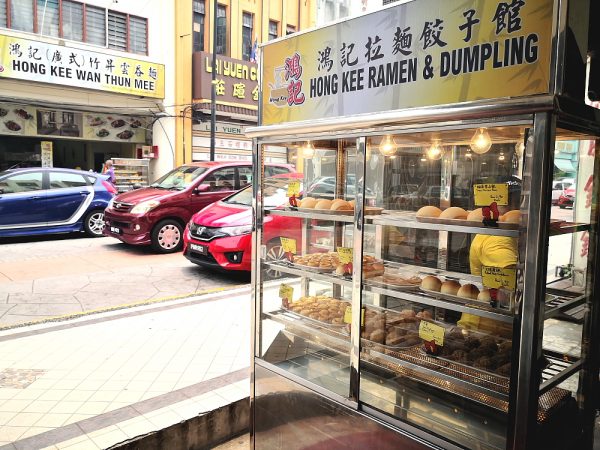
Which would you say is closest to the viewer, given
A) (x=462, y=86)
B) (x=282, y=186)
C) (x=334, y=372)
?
(x=462, y=86)

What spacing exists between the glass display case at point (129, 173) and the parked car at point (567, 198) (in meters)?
14.4

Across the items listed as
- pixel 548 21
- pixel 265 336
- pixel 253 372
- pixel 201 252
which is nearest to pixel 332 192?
pixel 265 336

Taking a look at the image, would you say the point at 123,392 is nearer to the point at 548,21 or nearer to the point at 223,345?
the point at 223,345

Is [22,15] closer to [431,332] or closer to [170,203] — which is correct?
[170,203]

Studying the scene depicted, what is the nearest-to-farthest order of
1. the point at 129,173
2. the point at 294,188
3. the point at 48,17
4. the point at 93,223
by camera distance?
the point at 294,188 → the point at 93,223 → the point at 48,17 → the point at 129,173

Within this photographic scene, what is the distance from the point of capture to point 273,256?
10.9 feet

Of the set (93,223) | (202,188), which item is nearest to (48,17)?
(93,223)

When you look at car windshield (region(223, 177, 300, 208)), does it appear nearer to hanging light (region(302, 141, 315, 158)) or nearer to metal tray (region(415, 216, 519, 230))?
hanging light (region(302, 141, 315, 158))

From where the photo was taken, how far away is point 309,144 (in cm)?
325

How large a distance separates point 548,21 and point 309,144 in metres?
1.68

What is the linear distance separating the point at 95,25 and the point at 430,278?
57.4 feet

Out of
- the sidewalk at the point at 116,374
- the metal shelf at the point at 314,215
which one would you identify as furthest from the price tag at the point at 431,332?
the sidewalk at the point at 116,374

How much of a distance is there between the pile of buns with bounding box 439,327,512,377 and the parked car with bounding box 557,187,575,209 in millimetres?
778

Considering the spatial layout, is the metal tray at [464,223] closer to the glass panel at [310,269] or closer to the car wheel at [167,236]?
the glass panel at [310,269]
